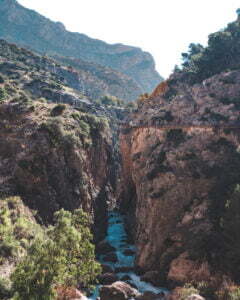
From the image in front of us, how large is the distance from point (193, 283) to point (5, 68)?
371 feet

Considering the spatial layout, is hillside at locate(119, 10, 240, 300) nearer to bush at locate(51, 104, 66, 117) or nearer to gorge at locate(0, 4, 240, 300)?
gorge at locate(0, 4, 240, 300)

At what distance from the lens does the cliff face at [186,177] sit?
143 ft

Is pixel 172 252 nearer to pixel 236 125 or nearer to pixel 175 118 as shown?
pixel 236 125

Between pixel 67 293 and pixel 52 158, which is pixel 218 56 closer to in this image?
pixel 52 158

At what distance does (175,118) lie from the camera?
77688 millimetres

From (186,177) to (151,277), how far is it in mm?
17571

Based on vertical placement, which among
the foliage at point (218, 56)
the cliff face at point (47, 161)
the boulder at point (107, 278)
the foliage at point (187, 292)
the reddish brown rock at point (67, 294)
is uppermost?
the foliage at point (218, 56)

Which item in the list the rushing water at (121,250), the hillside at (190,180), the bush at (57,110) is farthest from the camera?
the bush at (57,110)

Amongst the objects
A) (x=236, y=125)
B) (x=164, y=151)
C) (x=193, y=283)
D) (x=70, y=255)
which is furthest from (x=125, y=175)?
(x=70, y=255)

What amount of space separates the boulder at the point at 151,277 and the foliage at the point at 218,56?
60.9 meters

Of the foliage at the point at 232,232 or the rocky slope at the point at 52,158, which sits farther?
the rocky slope at the point at 52,158

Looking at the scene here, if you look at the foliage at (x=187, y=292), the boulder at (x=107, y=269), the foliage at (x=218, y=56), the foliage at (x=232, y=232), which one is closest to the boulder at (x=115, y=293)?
the foliage at (x=187, y=292)

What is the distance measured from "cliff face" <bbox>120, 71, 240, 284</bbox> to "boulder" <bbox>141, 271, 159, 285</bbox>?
782 mm

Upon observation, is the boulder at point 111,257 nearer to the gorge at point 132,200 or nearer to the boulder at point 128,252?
the gorge at point 132,200
